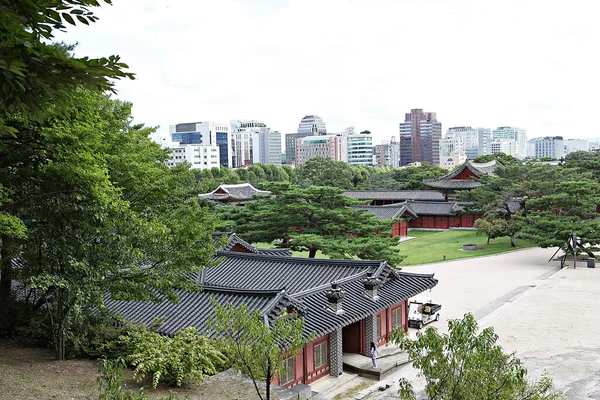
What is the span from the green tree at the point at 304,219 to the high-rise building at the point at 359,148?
155 metres

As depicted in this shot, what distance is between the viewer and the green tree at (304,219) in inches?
1347

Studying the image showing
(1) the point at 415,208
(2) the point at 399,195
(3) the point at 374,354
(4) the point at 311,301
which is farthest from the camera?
(2) the point at 399,195

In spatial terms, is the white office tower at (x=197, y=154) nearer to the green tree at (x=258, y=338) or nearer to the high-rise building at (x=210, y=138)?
the high-rise building at (x=210, y=138)

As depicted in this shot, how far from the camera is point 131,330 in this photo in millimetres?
15828

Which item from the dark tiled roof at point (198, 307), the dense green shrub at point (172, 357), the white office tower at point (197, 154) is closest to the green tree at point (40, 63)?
the dense green shrub at point (172, 357)

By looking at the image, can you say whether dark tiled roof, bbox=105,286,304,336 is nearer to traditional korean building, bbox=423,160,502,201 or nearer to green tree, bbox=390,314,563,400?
green tree, bbox=390,314,563,400

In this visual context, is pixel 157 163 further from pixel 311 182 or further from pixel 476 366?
pixel 311 182

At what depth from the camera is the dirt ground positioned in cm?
1230

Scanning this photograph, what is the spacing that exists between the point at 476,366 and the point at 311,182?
7973 centimetres

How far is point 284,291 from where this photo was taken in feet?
59.4

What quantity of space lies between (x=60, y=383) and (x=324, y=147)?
177948mm

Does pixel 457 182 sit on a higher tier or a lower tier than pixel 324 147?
lower

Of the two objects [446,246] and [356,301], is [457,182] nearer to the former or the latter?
[446,246]

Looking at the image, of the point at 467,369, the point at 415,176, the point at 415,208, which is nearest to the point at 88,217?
the point at 467,369
